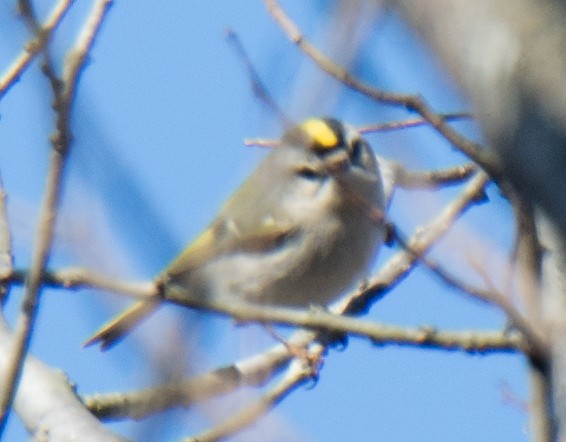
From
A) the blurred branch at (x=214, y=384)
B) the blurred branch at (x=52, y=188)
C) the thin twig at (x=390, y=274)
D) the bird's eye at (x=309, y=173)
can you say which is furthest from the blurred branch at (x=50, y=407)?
the bird's eye at (x=309, y=173)

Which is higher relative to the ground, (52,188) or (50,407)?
(52,188)

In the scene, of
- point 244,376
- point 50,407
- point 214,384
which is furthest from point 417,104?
point 244,376

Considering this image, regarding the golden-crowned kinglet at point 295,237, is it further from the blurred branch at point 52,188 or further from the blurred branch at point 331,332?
the blurred branch at point 52,188

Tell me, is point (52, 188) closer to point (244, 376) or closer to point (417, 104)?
point (417, 104)

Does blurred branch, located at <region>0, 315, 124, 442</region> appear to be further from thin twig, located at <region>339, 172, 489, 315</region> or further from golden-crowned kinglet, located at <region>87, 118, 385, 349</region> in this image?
golden-crowned kinglet, located at <region>87, 118, 385, 349</region>

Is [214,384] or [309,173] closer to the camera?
[214,384]

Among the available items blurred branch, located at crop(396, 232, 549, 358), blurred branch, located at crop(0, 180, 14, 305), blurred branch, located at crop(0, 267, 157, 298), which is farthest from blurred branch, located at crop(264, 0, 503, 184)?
blurred branch, located at crop(0, 180, 14, 305)

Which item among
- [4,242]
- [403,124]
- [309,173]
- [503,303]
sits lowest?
[309,173]
